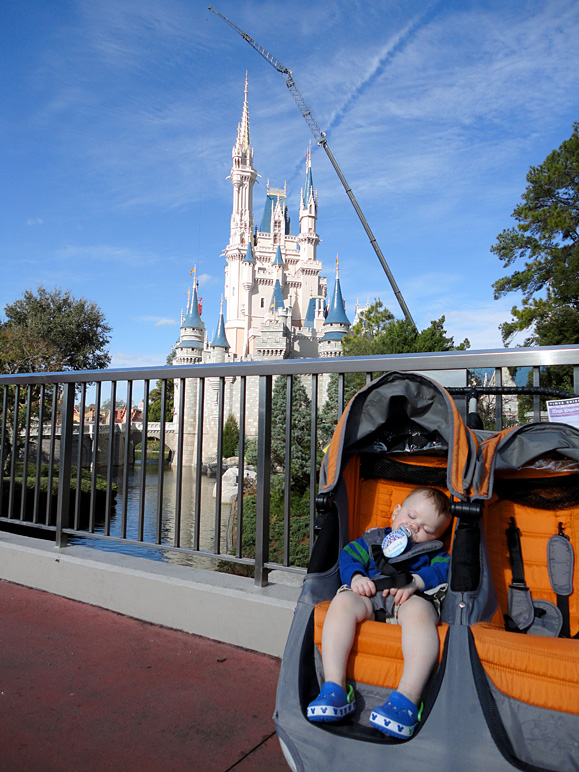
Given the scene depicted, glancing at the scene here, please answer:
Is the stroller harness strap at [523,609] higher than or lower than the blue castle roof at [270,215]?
lower

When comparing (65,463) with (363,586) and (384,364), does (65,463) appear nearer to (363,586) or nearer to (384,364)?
(384,364)

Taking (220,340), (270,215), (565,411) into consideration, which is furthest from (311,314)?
(565,411)

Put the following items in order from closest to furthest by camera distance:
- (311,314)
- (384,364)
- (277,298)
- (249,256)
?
(384,364) < (277,298) < (249,256) < (311,314)

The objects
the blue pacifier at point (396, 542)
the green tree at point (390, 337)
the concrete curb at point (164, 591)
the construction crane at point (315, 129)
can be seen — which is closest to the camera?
the blue pacifier at point (396, 542)

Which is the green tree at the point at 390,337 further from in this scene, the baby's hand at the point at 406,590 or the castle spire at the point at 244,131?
the castle spire at the point at 244,131

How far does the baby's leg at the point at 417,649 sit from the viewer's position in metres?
1.40

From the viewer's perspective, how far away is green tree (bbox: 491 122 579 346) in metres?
20.6

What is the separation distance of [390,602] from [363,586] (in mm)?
101

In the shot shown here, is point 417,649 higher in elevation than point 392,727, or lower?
higher

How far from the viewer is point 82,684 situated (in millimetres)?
2125

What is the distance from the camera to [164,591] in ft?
8.99

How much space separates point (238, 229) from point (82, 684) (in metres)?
68.1

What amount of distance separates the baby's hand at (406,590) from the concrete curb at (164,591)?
0.84 meters

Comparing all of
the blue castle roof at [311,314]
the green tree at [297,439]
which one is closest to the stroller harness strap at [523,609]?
the green tree at [297,439]
